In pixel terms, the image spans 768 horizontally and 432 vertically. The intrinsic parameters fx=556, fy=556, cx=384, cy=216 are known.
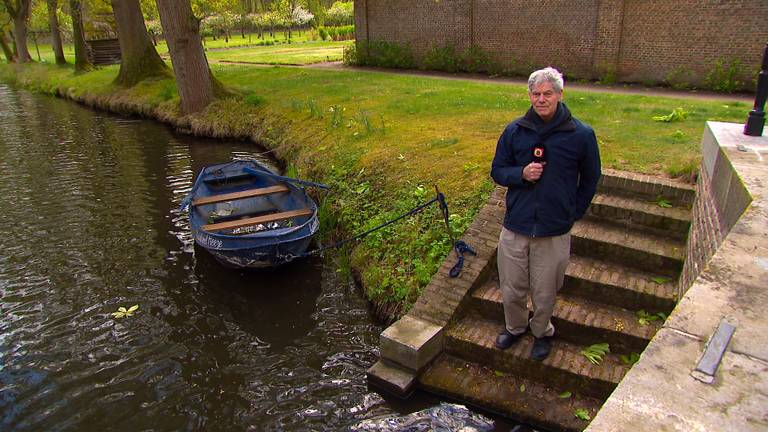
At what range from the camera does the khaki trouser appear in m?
4.32

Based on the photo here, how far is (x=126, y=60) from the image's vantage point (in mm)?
21875

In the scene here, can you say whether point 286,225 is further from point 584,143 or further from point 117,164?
point 117,164

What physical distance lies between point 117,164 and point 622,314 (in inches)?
504

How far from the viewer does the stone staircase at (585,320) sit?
4.79 meters

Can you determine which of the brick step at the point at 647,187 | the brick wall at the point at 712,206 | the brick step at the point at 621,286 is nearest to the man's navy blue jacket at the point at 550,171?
the brick wall at the point at 712,206

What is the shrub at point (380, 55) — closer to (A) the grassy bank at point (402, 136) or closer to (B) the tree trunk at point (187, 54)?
(A) the grassy bank at point (402, 136)

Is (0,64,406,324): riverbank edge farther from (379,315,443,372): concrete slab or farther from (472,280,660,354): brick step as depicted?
(472,280,660,354): brick step

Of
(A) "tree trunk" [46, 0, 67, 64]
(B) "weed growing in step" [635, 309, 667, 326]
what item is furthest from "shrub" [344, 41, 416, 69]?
(B) "weed growing in step" [635, 309, 667, 326]

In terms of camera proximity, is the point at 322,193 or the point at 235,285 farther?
the point at 322,193

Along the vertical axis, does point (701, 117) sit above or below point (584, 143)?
below

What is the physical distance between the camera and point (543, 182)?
4121 millimetres

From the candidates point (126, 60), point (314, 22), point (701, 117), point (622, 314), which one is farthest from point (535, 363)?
point (314, 22)

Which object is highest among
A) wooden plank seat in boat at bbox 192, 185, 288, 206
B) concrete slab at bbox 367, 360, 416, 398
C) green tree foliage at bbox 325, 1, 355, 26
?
green tree foliage at bbox 325, 1, 355, 26

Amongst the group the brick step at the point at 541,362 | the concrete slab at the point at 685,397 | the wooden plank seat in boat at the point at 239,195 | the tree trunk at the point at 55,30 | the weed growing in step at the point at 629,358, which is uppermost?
the tree trunk at the point at 55,30
